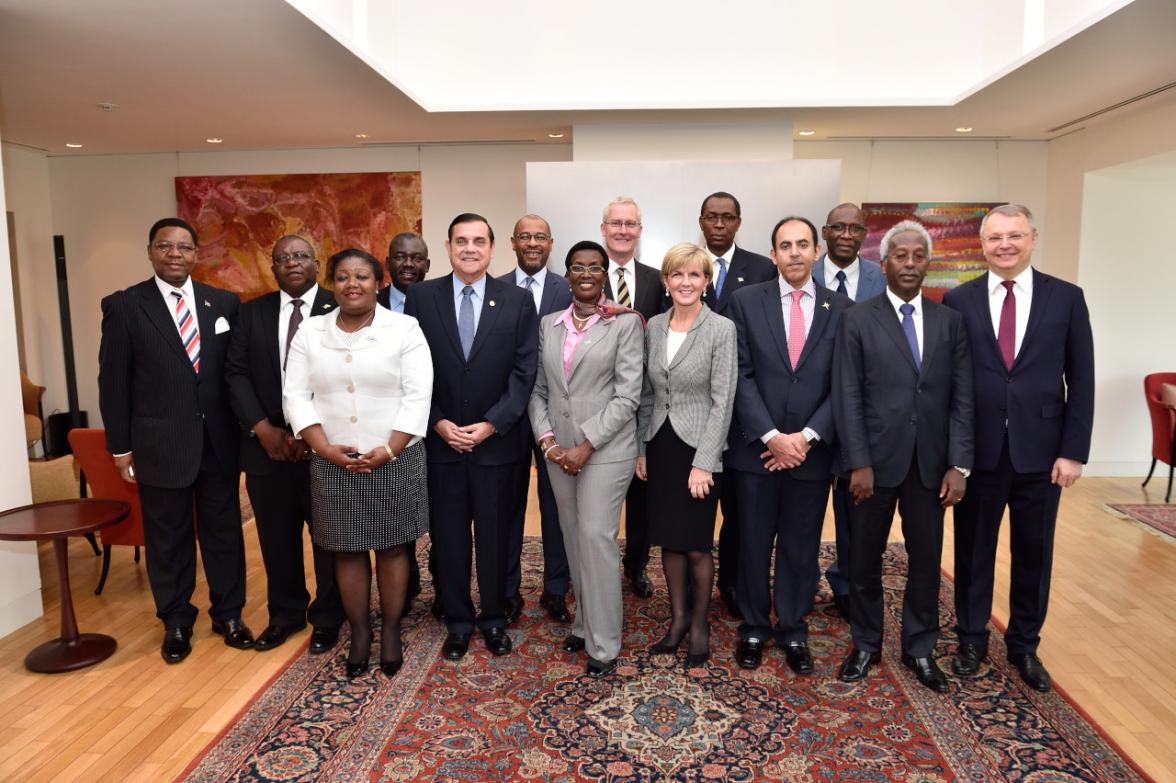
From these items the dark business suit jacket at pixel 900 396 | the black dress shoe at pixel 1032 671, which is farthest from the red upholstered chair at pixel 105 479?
the black dress shoe at pixel 1032 671

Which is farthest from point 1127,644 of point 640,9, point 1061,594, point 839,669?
point 640,9

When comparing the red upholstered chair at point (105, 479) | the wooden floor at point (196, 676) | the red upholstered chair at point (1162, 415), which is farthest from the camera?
the red upholstered chair at point (1162, 415)

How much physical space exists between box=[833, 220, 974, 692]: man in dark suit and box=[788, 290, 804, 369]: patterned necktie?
0.59ft

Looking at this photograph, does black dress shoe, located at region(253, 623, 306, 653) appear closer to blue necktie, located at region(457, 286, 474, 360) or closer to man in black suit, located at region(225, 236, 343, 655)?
man in black suit, located at region(225, 236, 343, 655)

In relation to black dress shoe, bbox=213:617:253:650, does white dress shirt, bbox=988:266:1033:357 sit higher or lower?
higher

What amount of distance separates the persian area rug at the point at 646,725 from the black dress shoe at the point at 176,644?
22.3 inches

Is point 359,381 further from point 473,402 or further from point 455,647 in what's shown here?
point 455,647

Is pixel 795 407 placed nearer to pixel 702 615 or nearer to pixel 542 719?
pixel 702 615

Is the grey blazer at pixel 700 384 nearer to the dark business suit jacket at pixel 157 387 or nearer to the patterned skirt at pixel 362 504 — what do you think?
the patterned skirt at pixel 362 504

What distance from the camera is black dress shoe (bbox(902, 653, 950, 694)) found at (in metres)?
3.39

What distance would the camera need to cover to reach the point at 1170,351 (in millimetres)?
7824

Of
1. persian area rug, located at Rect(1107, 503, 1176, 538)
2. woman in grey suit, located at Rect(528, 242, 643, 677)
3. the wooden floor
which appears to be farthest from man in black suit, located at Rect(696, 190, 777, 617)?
persian area rug, located at Rect(1107, 503, 1176, 538)

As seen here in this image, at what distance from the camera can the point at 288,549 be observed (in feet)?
12.7

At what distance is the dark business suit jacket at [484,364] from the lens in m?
3.55
